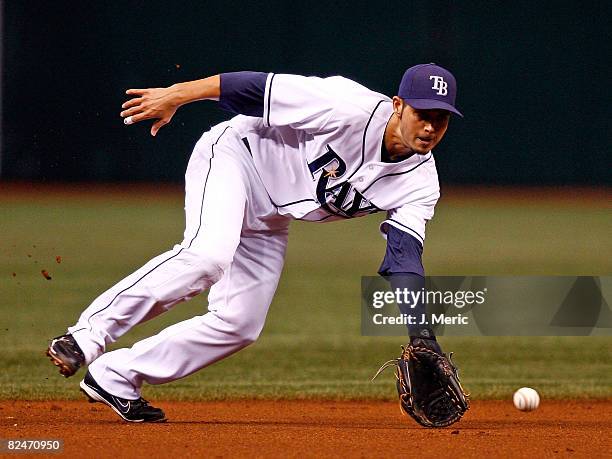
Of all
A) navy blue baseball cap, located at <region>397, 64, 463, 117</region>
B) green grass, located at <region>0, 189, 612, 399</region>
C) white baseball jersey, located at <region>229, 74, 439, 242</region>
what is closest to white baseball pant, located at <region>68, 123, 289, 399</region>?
white baseball jersey, located at <region>229, 74, 439, 242</region>

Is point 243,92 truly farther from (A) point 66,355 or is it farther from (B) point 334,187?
(A) point 66,355

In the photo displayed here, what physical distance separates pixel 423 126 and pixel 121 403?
68.8 inches

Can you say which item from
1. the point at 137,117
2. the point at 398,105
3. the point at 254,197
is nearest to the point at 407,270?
the point at 398,105

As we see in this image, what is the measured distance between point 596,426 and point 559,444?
73 centimetres

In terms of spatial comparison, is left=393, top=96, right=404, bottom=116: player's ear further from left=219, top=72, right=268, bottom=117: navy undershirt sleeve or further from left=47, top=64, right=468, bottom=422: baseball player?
left=219, top=72, right=268, bottom=117: navy undershirt sleeve

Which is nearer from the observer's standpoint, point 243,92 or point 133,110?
point 133,110

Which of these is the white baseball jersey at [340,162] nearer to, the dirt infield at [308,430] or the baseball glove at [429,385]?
the baseball glove at [429,385]

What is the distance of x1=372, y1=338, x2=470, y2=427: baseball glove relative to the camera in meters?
4.46

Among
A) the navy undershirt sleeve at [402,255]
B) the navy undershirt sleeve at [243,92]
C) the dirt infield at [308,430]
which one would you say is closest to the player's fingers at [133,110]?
the navy undershirt sleeve at [243,92]

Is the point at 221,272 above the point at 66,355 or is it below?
above

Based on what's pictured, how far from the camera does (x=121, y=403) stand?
4758mm

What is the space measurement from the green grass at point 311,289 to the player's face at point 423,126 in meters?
2.07

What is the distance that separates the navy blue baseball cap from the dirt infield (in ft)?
4.39

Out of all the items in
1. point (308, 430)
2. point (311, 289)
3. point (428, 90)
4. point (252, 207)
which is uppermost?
point (428, 90)
